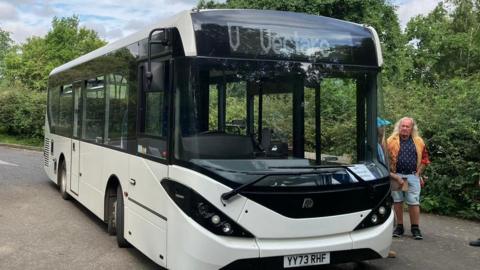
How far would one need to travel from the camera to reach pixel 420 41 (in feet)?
123

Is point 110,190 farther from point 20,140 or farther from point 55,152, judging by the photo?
point 20,140

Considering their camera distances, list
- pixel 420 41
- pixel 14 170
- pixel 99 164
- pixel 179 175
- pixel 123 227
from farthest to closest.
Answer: pixel 420 41, pixel 14 170, pixel 99 164, pixel 123 227, pixel 179 175

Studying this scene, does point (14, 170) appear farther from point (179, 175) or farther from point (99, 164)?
point (179, 175)

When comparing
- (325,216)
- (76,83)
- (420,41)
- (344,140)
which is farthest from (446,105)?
(420,41)

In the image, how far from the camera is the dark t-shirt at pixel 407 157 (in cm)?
759

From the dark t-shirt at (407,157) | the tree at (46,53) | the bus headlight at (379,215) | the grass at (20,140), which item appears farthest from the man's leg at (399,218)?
the tree at (46,53)

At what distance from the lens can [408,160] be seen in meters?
7.62

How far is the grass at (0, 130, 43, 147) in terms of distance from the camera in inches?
1018

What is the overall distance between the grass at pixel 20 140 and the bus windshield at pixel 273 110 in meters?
21.9

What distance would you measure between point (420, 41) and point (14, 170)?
29.6 m

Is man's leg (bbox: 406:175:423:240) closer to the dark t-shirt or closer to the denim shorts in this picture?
the denim shorts

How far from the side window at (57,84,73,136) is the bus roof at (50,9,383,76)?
5.02m

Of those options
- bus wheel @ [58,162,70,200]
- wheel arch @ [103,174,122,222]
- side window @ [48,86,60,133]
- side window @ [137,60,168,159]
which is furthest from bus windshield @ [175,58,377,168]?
side window @ [48,86,60,133]

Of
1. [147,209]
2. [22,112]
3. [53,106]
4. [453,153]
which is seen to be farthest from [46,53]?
[147,209]
